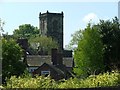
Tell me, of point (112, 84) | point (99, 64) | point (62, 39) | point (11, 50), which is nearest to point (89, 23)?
point (99, 64)

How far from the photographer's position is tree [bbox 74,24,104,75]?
41.0 metres

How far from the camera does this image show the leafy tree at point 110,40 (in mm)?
41812

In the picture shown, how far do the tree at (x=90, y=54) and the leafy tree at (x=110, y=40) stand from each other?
3.57 feet

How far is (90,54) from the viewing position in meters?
41.2

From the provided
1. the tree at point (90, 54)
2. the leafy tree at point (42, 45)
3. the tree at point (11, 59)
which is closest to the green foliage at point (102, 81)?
the tree at point (11, 59)

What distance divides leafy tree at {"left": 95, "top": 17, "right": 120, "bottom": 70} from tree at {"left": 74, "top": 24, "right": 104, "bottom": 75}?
3.57ft

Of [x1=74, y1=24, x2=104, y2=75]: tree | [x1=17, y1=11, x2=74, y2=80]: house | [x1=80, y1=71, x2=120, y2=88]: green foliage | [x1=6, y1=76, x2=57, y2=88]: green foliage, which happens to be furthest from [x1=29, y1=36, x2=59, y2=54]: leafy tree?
[x1=6, y1=76, x2=57, y2=88]: green foliage

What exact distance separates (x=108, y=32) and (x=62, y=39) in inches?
2764

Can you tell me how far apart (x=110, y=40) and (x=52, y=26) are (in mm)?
72089

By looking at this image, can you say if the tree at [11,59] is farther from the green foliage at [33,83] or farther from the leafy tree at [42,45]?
the leafy tree at [42,45]

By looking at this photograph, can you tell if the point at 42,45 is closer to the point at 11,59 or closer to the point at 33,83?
the point at 11,59

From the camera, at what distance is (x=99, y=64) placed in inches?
1610

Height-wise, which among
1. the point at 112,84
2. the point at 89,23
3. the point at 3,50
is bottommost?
A: the point at 112,84

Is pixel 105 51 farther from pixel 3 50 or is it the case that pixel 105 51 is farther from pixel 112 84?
pixel 112 84
